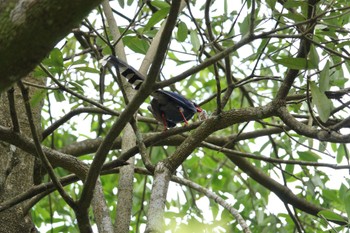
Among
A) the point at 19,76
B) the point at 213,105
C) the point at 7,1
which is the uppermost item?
the point at 213,105

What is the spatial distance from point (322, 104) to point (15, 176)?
1634 millimetres

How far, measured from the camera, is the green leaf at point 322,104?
2244 mm

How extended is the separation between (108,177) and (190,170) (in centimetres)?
77

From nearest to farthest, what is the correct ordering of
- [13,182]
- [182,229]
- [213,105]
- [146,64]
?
[182,229], [13,182], [146,64], [213,105]

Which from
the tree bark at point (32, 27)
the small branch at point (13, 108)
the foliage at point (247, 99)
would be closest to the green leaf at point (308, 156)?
the foliage at point (247, 99)

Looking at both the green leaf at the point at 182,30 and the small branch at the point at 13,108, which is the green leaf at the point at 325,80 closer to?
the green leaf at the point at 182,30

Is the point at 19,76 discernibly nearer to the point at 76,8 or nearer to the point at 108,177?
the point at 76,8

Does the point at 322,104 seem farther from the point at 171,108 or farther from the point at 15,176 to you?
the point at 15,176

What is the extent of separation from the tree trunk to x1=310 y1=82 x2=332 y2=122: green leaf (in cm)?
139

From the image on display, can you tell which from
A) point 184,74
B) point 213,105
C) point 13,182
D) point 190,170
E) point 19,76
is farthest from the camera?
point 190,170

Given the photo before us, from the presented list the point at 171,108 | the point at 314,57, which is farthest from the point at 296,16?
the point at 171,108

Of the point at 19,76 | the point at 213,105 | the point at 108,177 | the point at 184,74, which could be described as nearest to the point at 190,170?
the point at 108,177

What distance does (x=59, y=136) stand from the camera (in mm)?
5969

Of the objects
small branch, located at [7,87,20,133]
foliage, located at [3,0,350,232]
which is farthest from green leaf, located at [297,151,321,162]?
small branch, located at [7,87,20,133]
